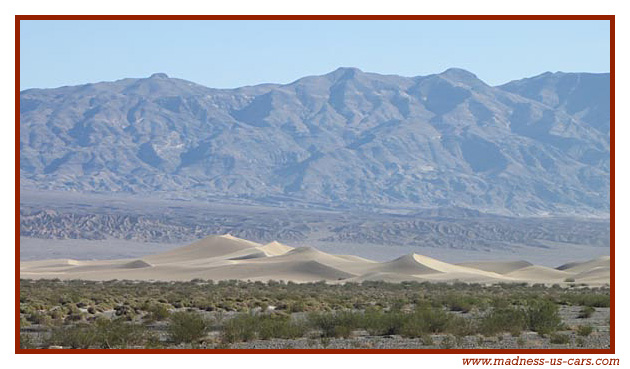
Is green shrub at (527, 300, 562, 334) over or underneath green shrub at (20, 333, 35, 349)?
underneath

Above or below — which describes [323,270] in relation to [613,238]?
below

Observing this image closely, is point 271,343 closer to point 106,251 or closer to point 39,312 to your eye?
point 39,312

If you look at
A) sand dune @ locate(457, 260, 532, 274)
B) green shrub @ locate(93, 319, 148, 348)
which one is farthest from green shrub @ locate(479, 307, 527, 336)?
sand dune @ locate(457, 260, 532, 274)

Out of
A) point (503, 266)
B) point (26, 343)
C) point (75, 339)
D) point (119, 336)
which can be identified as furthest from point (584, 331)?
point (503, 266)

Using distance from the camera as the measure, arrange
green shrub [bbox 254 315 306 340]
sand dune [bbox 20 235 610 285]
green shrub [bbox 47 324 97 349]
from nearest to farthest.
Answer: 1. green shrub [bbox 47 324 97 349]
2. green shrub [bbox 254 315 306 340]
3. sand dune [bbox 20 235 610 285]

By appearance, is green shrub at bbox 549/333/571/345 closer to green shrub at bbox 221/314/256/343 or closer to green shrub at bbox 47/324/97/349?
green shrub at bbox 221/314/256/343

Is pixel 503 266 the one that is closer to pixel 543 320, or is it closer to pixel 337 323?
pixel 543 320

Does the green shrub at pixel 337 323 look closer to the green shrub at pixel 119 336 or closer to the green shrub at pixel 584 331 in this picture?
the green shrub at pixel 119 336

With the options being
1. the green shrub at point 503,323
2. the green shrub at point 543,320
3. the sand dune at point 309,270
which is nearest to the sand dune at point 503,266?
the sand dune at point 309,270

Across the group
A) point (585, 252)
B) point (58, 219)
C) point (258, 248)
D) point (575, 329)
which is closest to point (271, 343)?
point (575, 329)
